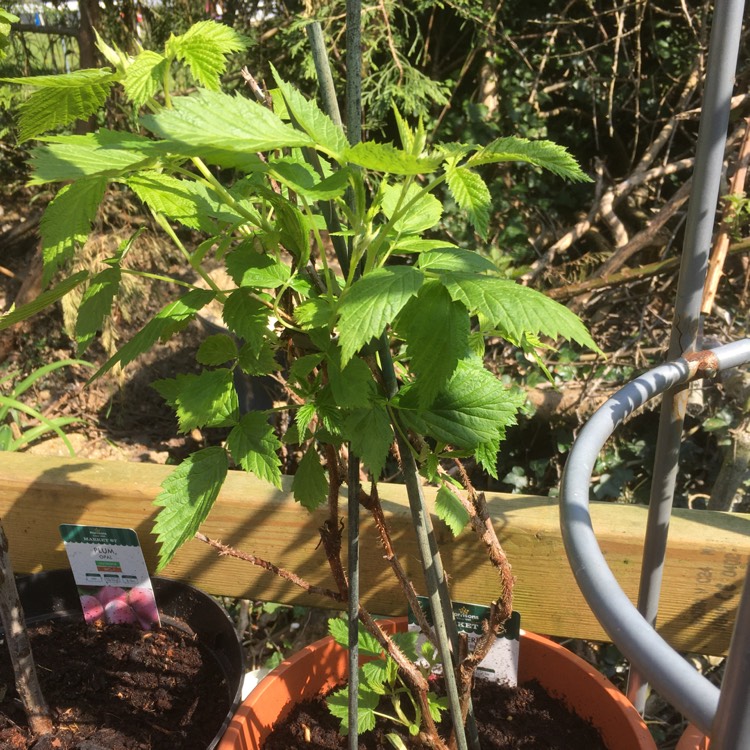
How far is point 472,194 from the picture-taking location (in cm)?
59

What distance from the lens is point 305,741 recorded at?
91 centimetres

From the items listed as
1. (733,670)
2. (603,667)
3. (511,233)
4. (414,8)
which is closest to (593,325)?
(511,233)

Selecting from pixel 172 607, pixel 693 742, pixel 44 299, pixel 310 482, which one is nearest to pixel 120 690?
pixel 172 607

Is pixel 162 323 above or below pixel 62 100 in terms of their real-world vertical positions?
below

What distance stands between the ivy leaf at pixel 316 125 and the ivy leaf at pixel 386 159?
0.8 inches

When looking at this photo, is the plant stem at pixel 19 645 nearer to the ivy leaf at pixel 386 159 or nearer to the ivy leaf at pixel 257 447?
the ivy leaf at pixel 257 447

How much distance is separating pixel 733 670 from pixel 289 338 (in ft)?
1.50

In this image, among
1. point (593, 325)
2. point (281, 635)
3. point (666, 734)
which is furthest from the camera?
point (593, 325)

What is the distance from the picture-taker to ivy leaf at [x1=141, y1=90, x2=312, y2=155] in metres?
0.42

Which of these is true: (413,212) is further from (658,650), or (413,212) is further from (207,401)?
(658,650)

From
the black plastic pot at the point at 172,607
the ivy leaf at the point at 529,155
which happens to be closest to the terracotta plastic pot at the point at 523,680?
the black plastic pot at the point at 172,607

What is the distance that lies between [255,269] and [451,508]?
0.34 metres

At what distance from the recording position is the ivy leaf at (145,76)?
0.55m

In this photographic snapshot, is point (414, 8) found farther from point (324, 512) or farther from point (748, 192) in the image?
point (324, 512)
